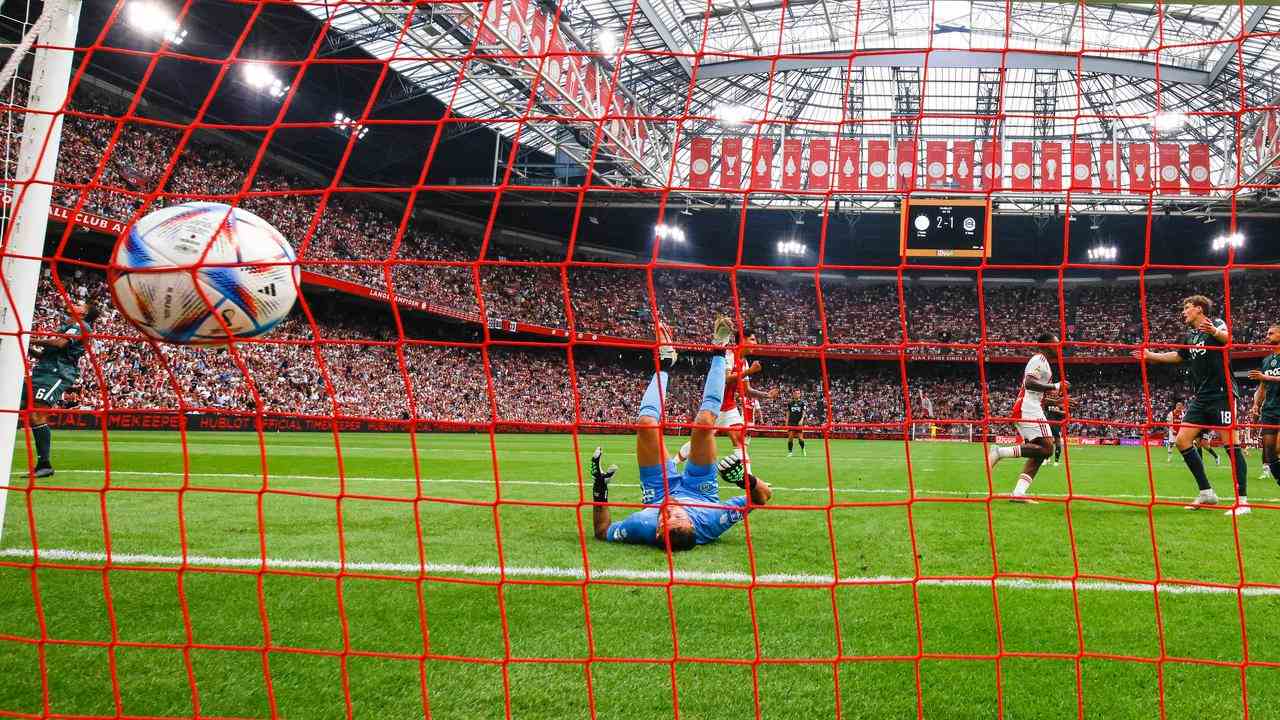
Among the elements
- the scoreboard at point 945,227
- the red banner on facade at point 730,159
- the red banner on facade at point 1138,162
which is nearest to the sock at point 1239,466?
the scoreboard at point 945,227

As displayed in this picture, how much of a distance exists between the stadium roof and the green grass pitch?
15413mm

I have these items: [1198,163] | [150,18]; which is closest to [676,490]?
[150,18]

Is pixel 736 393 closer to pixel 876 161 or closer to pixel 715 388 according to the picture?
pixel 715 388

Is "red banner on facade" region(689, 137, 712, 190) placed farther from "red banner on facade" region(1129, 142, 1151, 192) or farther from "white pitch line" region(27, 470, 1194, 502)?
"white pitch line" region(27, 470, 1194, 502)

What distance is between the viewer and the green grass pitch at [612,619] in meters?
2.46

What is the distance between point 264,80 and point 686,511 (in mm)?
24109

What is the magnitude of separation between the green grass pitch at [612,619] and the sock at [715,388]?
890 mm

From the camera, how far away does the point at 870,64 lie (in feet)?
88.2

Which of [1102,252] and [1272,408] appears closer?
[1272,408]

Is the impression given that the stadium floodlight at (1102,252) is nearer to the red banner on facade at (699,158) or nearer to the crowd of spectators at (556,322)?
the crowd of spectators at (556,322)

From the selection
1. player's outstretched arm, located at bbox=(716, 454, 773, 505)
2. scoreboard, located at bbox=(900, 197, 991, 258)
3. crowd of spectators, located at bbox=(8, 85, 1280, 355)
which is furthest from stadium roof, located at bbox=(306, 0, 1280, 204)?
player's outstretched arm, located at bbox=(716, 454, 773, 505)

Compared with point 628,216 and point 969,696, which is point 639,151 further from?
point 969,696

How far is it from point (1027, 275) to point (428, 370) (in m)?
29.6

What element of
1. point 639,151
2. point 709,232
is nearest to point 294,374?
point 639,151
